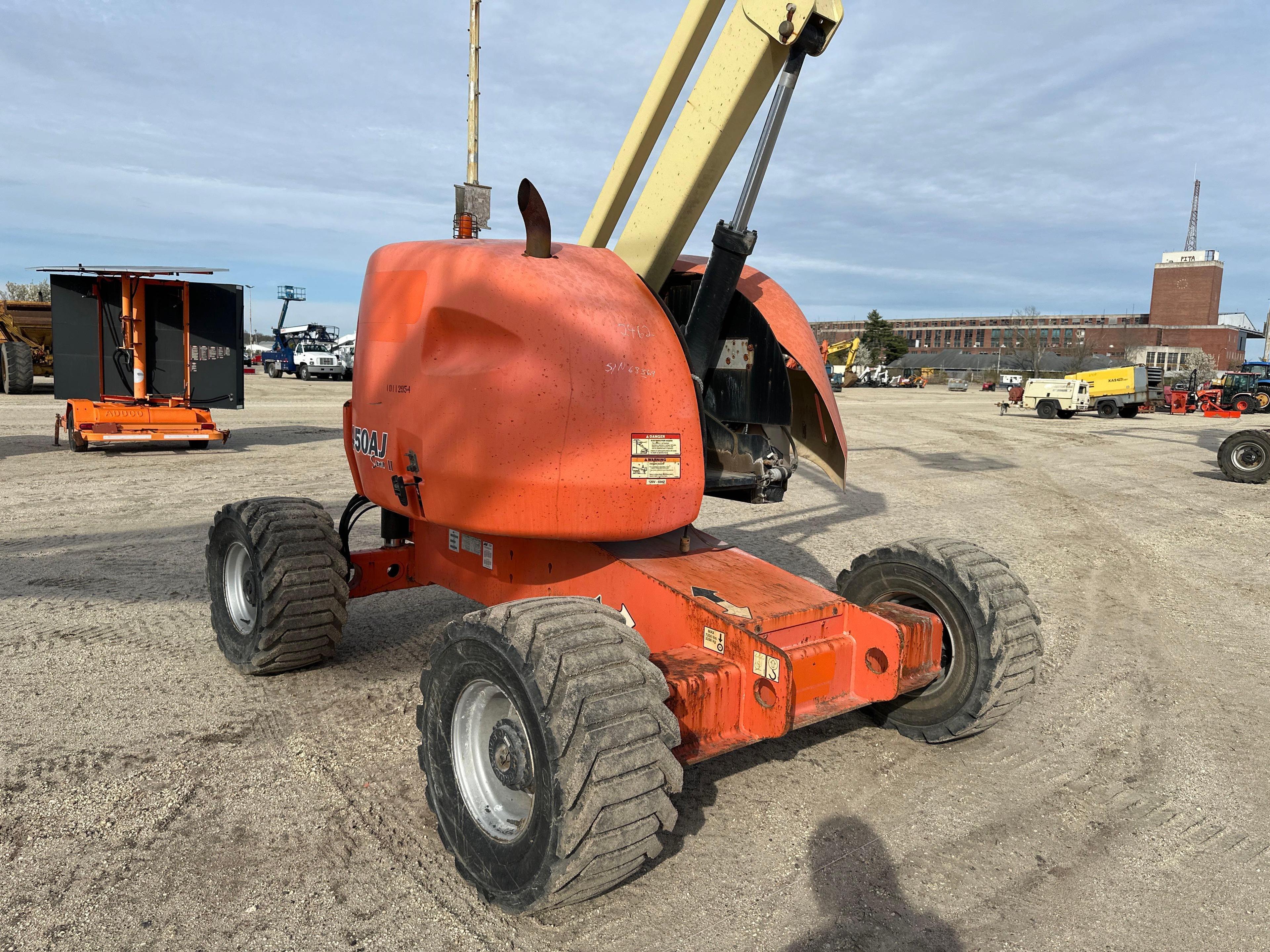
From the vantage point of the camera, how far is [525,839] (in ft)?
9.28

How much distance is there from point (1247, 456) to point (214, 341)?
18.3m

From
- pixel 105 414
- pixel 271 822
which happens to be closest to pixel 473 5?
pixel 105 414

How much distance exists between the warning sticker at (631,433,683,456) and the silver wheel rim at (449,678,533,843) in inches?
41.6

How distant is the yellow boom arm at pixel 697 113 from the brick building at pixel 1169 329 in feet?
306

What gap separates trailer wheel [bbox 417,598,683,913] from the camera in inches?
105

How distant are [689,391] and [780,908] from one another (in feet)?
6.35

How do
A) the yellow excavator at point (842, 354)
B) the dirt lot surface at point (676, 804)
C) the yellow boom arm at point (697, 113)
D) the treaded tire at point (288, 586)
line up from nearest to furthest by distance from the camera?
the dirt lot surface at point (676, 804), the yellow boom arm at point (697, 113), the treaded tire at point (288, 586), the yellow excavator at point (842, 354)

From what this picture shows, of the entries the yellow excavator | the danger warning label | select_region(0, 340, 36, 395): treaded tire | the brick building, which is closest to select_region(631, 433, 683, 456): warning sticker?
the danger warning label

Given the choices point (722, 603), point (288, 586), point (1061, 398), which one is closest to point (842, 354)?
point (1061, 398)

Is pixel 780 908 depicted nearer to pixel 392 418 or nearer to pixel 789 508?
pixel 392 418

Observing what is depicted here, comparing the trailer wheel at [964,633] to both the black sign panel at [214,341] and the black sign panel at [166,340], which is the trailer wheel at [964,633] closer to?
the black sign panel at [214,341]

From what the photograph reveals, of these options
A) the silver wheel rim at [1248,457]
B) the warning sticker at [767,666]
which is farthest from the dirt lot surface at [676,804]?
the silver wheel rim at [1248,457]

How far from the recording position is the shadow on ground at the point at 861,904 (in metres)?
2.85

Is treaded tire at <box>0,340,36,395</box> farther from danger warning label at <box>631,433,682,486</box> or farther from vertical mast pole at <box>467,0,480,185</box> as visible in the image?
danger warning label at <box>631,433,682,486</box>
